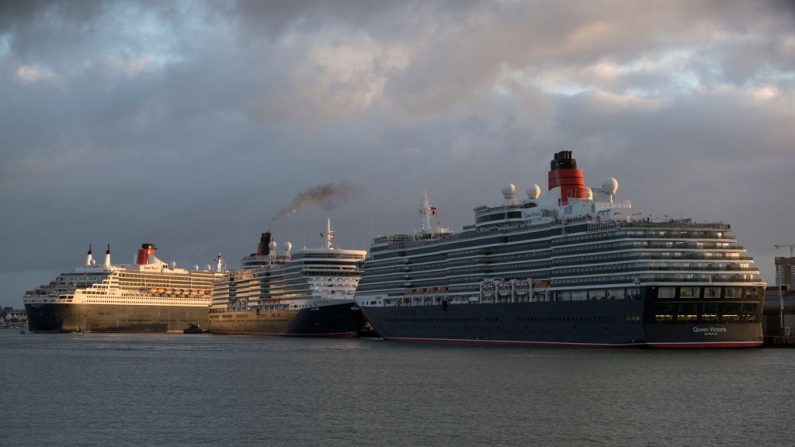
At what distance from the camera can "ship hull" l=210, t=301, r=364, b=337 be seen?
13900cm

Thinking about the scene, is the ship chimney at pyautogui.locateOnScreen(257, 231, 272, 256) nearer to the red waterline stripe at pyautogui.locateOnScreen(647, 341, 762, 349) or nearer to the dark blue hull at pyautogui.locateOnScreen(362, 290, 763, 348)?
the dark blue hull at pyautogui.locateOnScreen(362, 290, 763, 348)

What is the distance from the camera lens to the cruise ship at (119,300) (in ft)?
594

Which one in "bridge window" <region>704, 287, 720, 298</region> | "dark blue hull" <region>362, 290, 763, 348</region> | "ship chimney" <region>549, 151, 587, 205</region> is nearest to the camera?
"dark blue hull" <region>362, 290, 763, 348</region>

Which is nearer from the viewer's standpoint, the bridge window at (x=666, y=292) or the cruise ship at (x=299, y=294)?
the bridge window at (x=666, y=292)

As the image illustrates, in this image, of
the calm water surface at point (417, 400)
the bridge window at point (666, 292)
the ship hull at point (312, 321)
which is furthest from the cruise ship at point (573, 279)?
the ship hull at point (312, 321)

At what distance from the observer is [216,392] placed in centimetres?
5806

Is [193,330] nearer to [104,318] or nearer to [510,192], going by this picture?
[104,318]

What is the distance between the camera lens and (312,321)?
14188 cm

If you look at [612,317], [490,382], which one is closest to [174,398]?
[490,382]

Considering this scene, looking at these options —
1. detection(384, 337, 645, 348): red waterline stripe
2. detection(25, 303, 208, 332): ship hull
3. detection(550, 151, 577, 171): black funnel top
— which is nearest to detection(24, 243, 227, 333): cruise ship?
detection(25, 303, 208, 332): ship hull

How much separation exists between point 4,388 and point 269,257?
4164 inches

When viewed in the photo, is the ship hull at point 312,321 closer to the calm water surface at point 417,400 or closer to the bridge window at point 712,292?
the calm water surface at point 417,400

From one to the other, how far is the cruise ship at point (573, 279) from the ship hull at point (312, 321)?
2099 centimetres

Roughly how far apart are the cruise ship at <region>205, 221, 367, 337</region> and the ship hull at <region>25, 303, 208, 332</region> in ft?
84.0
